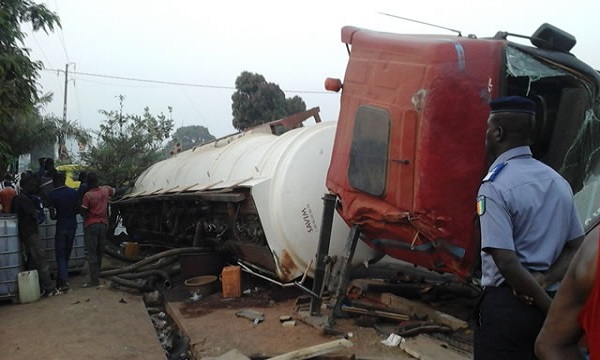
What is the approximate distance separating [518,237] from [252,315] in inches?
152

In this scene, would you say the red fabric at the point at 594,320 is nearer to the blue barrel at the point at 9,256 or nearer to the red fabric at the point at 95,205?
the blue barrel at the point at 9,256

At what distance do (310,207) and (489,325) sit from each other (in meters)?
3.96

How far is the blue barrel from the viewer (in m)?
6.59

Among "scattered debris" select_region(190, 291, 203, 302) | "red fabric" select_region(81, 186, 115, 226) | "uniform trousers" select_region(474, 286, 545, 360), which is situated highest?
"uniform trousers" select_region(474, 286, 545, 360)

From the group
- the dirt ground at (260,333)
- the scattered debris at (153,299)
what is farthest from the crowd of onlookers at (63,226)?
the dirt ground at (260,333)

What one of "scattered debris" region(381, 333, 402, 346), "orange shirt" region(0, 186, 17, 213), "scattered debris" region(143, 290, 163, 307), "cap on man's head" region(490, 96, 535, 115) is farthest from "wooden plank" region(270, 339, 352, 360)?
"orange shirt" region(0, 186, 17, 213)

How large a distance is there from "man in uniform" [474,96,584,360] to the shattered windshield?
188 centimetres

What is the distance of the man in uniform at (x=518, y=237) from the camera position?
203 cm

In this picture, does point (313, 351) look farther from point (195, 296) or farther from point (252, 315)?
point (195, 296)

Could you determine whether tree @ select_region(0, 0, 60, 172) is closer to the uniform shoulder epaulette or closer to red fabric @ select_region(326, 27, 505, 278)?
red fabric @ select_region(326, 27, 505, 278)

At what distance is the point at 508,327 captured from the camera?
2.04 m

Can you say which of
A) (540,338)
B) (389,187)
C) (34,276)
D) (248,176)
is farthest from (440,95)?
(34,276)

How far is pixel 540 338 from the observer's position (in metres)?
1.48

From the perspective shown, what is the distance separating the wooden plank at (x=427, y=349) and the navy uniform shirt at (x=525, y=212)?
6.73 ft
